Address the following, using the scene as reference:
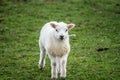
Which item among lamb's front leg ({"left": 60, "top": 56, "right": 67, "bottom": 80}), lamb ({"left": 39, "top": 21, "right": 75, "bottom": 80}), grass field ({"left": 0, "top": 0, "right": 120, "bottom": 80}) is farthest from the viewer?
grass field ({"left": 0, "top": 0, "right": 120, "bottom": 80})

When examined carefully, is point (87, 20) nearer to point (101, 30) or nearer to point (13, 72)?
point (101, 30)

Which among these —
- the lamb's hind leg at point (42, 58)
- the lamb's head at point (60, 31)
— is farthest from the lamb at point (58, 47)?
the lamb's hind leg at point (42, 58)

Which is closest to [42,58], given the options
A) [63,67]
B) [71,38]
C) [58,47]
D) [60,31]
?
[63,67]

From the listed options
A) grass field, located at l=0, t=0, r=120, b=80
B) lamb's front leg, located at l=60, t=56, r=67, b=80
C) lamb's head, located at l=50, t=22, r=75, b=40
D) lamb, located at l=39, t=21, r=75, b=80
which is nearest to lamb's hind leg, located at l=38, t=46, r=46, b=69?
grass field, located at l=0, t=0, r=120, b=80

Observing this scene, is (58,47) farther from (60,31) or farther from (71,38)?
(71,38)

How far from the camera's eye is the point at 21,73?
12.2 metres

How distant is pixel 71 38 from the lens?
57.3 ft

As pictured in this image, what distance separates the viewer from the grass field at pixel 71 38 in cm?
1227

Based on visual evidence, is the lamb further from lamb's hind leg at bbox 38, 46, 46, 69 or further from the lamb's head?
lamb's hind leg at bbox 38, 46, 46, 69

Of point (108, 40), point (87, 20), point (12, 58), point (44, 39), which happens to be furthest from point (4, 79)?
point (87, 20)

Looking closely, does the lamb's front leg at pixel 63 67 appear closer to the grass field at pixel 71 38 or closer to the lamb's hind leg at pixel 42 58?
the grass field at pixel 71 38

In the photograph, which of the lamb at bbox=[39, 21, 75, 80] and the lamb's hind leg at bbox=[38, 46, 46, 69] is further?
the lamb's hind leg at bbox=[38, 46, 46, 69]

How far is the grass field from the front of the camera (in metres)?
12.3

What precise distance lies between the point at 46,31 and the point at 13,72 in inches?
79.0
